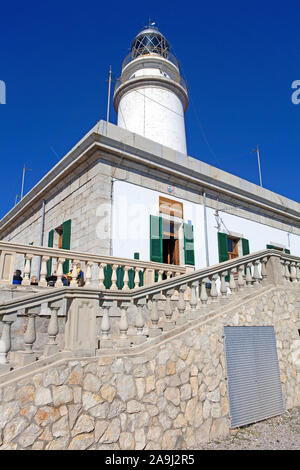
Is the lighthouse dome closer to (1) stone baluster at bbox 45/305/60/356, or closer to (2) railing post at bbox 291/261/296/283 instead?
(2) railing post at bbox 291/261/296/283

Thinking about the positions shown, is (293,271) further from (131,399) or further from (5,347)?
(5,347)

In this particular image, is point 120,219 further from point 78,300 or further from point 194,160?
point 78,300

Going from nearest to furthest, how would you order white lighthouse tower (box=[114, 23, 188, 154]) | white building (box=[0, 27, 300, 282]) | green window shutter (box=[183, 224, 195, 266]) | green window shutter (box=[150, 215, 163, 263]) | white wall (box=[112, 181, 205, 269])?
white wall (box=[112, 181, 205, 269])
white building (box=[0, 27, 300, 282])
green window shutter (box=[150, 215, 163, 263])
green window shutter (box=[183, 224, 195, 266])
white lighthouse tower (box=[114, 23, 188, 154])

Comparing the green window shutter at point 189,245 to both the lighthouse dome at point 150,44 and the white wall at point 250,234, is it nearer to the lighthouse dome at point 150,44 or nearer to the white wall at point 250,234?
the white wall at point 250,234

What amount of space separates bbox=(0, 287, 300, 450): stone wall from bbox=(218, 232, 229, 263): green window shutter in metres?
5.41

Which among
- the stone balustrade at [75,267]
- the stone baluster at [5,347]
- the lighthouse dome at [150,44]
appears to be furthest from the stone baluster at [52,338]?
the lighthouse dome at [150,44]

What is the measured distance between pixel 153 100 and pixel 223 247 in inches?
327

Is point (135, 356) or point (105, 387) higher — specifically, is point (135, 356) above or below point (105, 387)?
above

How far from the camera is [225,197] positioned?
12.2 meters

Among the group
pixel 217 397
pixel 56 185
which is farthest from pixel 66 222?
pixel 217 397

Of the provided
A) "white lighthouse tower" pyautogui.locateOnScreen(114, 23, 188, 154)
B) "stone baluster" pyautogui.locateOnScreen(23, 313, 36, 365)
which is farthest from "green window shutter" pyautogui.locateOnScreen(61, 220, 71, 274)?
"white lighthouse tower" pyautogui.locateOnScreen(114, 23, 188, 154)

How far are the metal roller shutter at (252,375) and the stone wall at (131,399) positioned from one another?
20 centimetres

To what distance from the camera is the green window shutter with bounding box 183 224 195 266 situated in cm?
1024
